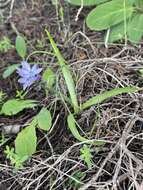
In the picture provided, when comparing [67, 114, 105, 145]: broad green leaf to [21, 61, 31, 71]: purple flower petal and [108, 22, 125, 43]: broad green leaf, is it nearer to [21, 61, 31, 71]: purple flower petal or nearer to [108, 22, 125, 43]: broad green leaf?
[21, 61, 31, 71]: purple flower petal

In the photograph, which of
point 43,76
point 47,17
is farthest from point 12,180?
point 47,17

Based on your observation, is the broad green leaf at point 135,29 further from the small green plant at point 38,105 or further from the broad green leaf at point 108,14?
the small green plant at point 38,105

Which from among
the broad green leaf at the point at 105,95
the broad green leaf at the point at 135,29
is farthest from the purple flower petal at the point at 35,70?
the broad green leaf at the point at 135,29

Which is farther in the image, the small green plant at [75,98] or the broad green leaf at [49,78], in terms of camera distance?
the broad green leaf at [49,78]

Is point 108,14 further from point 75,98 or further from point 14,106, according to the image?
point 14,106

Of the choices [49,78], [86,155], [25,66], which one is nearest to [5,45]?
[25,66]

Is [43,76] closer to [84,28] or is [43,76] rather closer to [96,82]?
[96,82]

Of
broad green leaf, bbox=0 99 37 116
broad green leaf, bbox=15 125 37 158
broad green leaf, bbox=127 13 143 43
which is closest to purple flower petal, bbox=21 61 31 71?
broad green leaf, bbox=0 99 37 116

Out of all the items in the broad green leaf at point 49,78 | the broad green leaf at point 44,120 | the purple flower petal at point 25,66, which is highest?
the purple flower petal at point 25,66
